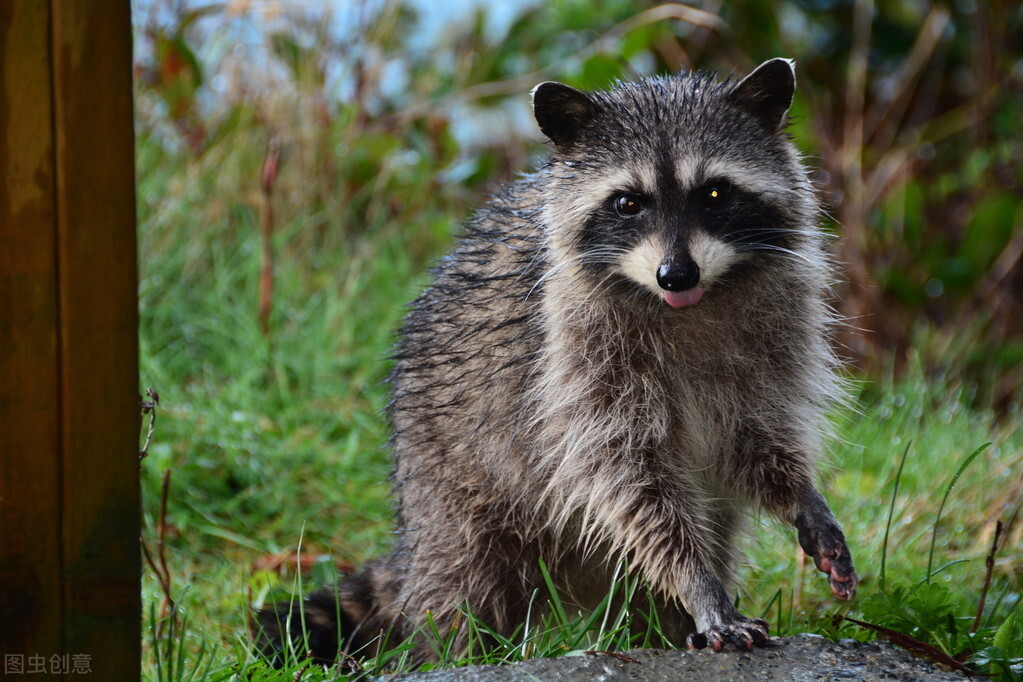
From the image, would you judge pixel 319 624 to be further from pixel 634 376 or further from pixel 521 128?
pixel 521 128

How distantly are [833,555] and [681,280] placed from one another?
768 mm

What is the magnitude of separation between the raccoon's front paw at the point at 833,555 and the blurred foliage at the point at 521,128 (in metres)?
2.96

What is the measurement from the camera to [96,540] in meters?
1.84

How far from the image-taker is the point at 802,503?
107 inches

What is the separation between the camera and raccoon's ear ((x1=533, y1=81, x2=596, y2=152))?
2.81 metres

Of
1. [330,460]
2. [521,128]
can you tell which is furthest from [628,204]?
[521,128]

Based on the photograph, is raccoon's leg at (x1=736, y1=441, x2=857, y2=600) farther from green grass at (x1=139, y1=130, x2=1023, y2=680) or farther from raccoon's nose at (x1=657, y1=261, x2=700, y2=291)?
raccoon's nose at (x1=657, y1=261, x2=700, y2=291)

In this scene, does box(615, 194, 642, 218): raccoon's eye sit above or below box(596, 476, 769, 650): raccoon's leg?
above

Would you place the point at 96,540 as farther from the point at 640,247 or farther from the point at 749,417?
the point at 749,417

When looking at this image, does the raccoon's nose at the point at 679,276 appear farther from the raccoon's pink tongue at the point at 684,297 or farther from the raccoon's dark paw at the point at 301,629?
the raccoon's dark paw at the point at 301,629

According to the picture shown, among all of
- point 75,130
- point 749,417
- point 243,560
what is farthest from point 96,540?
point 243,560

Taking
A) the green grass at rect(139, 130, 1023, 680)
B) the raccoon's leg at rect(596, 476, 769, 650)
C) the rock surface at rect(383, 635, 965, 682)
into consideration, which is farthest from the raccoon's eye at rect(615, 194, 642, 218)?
the rock surface at rect(383, 635, 965, 682)

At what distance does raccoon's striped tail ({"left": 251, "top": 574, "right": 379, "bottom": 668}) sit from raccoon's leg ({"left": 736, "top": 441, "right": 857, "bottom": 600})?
1.15m

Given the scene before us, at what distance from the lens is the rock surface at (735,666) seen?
2.22 meters
